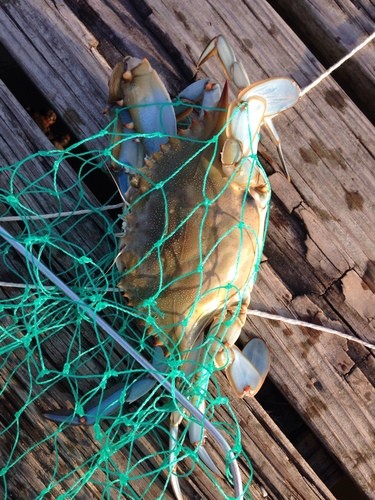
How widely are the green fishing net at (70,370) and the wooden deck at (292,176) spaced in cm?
3

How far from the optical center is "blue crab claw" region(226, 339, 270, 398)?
1917 millimetres

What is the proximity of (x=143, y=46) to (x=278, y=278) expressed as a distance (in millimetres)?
934

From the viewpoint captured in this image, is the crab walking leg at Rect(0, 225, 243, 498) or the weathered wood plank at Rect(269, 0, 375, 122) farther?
the weathered wood plank at Rect(269, 0, 375, 122)

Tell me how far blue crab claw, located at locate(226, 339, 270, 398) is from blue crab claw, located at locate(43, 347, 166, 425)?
0.75 ft

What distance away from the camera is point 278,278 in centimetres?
204

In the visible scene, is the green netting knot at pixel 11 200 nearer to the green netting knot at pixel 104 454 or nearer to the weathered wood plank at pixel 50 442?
the weathered wood plank at pixel 50 442

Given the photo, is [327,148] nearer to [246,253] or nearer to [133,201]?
[246,253]

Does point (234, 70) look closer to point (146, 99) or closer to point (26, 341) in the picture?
point (146, 99)

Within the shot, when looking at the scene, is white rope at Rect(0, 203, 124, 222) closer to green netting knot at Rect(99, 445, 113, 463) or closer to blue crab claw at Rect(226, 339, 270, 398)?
blue crab claw at Rect(226, 339, 270, 398)

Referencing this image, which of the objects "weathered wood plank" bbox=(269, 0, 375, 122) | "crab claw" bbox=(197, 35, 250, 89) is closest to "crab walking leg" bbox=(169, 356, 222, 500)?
"crab claw" bbox=(197, 35, 250, 89)

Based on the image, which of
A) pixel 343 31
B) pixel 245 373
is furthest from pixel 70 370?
pixel 343 31

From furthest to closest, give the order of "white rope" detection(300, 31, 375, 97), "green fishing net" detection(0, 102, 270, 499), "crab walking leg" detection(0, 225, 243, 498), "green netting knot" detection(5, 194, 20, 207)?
"white rope" detection(300, 31, 375, 97), "green fishing net" detection(0, 102, 270, 499), "green netting knot" detection(5, 194, 20, 207), "crab walking leg" detection(0, 225, 243, 498)

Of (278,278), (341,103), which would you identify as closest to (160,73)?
(341,103)

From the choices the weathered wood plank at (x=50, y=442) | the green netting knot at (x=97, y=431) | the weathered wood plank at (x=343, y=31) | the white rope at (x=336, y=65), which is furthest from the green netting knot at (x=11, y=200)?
the weathered wood plank at (x=343, y=31)
